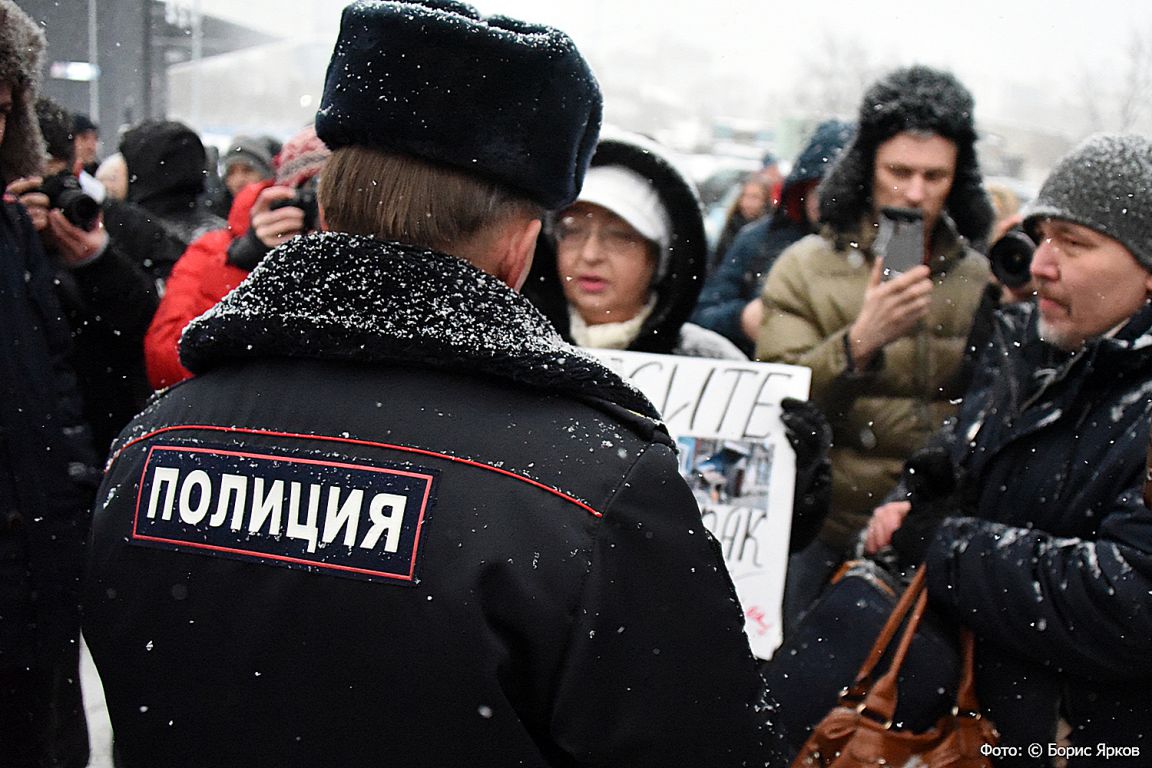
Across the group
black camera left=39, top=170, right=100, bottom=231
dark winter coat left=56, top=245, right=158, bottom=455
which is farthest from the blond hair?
dark winter coat left=56, top=245, right=158, bottom=455

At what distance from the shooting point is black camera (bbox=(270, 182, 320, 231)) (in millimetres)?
2783

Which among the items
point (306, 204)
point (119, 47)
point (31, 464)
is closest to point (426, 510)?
point (31, 464)

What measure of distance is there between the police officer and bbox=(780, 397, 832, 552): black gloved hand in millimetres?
1287

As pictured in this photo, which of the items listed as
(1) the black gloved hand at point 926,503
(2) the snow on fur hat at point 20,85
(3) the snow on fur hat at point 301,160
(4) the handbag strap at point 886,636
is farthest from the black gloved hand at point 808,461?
(2) the snow on fur hat at point 20,85

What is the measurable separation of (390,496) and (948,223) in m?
2.37

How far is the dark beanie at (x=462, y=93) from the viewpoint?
1178mm

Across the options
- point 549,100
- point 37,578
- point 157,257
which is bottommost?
point 37,578

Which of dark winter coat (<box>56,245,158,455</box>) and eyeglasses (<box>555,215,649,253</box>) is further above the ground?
eyeglasses (<box>555,215,649,253</box>)

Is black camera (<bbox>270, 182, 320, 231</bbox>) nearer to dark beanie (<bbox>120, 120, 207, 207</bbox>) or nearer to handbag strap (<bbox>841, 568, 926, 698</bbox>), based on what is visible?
dark beanie (<bbox>120, 120, 207, 207</bbox>)

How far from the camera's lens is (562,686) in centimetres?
108

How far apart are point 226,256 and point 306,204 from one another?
Answer: 31cm

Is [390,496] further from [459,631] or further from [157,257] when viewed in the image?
[157,257]

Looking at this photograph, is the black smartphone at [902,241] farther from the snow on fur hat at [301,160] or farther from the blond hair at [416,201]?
the blond hair at [416,201]

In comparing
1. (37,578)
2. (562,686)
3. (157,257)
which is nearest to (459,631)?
(562,686)
